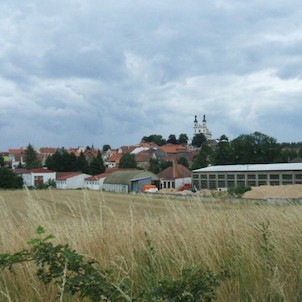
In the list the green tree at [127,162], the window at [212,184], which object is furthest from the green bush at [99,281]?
the green tree at [127,162]

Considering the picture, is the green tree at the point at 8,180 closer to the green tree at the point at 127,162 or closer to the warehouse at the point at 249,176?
the warehouse at the point at 249,176

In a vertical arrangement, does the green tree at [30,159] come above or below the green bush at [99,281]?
above

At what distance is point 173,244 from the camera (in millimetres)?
5059

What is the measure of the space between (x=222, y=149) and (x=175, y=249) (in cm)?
9508

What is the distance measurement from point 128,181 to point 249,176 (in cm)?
2218

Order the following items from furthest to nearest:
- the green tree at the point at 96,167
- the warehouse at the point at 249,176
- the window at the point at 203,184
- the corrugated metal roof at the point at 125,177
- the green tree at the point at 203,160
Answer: the green tree at the point at 96,167 < the green tree at the point at 203,160 < the corrugated metal roof at the point at 125,177 < the window at the point at 203,184 < the warehouse at the point at 249,176

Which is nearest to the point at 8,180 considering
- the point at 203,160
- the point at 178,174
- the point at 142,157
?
the point at 178,174

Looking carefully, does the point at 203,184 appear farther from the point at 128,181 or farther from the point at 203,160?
the point at 203,160

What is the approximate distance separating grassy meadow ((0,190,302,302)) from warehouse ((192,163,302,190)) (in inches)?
1894

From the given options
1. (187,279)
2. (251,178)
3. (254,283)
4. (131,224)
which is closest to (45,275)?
(187,279)

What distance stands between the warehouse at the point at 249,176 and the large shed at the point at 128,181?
1142 cm

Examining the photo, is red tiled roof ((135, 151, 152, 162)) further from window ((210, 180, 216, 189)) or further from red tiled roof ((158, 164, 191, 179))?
window ((210, 180, 216, 189))

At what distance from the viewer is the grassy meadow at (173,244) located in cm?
399

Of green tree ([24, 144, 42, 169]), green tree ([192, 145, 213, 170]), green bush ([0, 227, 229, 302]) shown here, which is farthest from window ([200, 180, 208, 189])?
green tree ([24, 144, 42, 169])
